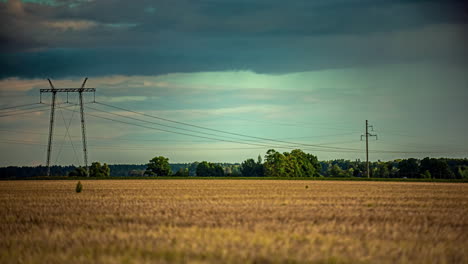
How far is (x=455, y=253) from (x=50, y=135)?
8369cm

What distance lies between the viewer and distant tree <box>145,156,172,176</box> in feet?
563

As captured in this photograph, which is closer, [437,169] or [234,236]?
[234,236]

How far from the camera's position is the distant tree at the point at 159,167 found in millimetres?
171500

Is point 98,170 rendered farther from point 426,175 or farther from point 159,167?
point 426,175

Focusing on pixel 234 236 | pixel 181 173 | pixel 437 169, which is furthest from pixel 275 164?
pixel 234 236

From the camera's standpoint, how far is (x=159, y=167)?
173m

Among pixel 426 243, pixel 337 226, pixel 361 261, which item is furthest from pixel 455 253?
pixel 337 226

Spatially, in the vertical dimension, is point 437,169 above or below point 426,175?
above

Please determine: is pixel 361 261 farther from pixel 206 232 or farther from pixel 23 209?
pixel 23 209

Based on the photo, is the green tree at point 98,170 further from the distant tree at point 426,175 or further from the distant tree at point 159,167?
the distant tree at point 426,175

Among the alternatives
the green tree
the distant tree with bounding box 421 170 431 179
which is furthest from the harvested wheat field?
the green tree

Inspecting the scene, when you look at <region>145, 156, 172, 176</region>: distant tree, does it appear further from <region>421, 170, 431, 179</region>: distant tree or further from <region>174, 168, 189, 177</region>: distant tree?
<region>421, 170, 431, 179</region>: distant tree

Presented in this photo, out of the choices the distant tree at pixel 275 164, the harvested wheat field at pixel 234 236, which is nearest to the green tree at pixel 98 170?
the distant tree at pixel 275 164

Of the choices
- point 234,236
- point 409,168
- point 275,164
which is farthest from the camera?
point 409,168
